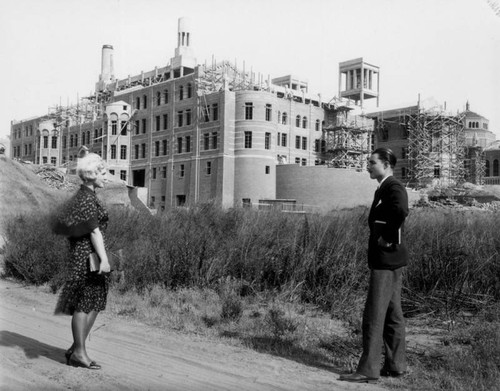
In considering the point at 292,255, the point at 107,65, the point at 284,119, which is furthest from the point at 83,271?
the point at 107,65

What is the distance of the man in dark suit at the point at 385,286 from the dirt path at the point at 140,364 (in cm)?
36

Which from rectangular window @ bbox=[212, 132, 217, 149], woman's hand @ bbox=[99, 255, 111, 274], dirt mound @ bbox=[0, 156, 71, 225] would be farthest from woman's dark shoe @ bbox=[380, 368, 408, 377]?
rectangular window @ bbox=[212, 132, 217, 149]

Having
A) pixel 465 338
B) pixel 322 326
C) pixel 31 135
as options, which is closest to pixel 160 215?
pixel 322 326

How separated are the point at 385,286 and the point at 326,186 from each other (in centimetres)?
5467

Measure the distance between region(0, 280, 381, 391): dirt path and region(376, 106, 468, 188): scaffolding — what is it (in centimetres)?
6366

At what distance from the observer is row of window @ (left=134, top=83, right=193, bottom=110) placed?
68.3m

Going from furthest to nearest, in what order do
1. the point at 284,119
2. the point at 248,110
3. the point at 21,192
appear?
1. the point at 284,119
2. the point at 248,110
3. the point at 21,192

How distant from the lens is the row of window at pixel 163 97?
224ft

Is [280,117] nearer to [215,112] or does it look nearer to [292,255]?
[215,112]

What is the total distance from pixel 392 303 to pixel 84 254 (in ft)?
11.2

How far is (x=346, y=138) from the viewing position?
71.9 m

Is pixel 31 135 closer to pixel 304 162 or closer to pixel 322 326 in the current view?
pixel 304 162

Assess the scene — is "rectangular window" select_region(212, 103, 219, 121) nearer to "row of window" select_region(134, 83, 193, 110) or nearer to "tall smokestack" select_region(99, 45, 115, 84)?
"row of window" select_region(134, 83, 193, 110)

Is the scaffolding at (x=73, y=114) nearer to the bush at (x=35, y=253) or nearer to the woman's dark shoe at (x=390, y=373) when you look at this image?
the bush at (x=35, y=253)
